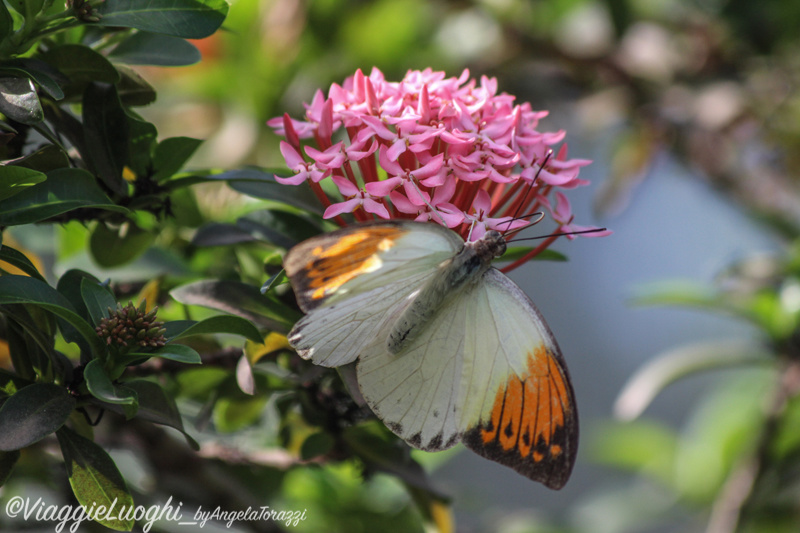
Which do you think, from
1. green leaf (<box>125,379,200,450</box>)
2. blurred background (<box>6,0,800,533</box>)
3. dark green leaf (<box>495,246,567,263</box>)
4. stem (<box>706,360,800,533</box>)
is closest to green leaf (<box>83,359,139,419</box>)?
green leaf (<box>125,379,200,450</box>)

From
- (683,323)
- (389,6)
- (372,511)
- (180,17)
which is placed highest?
(683,323)

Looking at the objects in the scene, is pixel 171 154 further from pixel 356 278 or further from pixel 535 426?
pixel 535 426

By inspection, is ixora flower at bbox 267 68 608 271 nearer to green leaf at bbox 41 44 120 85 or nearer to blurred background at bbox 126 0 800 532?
green leaf at bbox 41 44 120 85

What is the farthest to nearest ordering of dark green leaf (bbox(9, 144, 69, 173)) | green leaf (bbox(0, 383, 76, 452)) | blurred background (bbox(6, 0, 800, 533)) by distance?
blurred background (bbox(6, 0, 800, 533))
dark green leaf (bbox(9, 144, 69, 173))
green leaf (bbox(0, 383, 76, 452))

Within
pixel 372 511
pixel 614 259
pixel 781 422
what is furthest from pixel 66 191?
pixel 614 259

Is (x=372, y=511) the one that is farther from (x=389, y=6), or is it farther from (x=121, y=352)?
(x=389, y=6)
